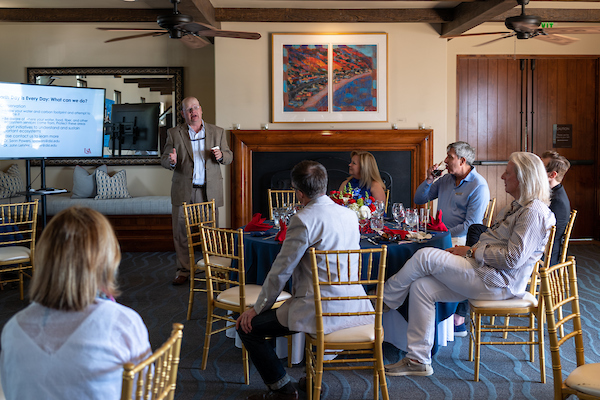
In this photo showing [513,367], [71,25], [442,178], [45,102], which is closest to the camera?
[513,367]

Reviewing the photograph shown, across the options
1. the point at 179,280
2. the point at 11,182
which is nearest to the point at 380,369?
the point at 179,280

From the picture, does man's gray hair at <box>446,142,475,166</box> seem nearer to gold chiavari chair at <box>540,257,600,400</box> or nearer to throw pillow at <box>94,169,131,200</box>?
gold chiavari chair at <box>540,257,600,400</box>

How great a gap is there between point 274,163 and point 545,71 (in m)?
4.27

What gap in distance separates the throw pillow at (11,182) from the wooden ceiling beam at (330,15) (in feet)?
12.2

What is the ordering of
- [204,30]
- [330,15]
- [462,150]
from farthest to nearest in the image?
[330,15] → [204,30] → [462,150]

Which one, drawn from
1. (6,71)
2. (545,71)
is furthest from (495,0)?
(6,71)

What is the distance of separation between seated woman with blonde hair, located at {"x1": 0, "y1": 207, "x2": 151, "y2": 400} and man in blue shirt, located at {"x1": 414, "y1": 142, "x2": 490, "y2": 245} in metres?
3.43

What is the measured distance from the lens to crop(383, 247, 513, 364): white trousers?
10.1ft

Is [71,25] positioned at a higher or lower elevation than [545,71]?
higher

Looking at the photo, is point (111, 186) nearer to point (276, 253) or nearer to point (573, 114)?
point (276, 253)

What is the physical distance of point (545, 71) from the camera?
7.69 meters

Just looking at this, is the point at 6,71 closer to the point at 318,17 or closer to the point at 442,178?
the point at 318,17

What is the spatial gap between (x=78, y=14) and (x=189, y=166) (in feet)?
9.74

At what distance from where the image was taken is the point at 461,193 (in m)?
4.43
